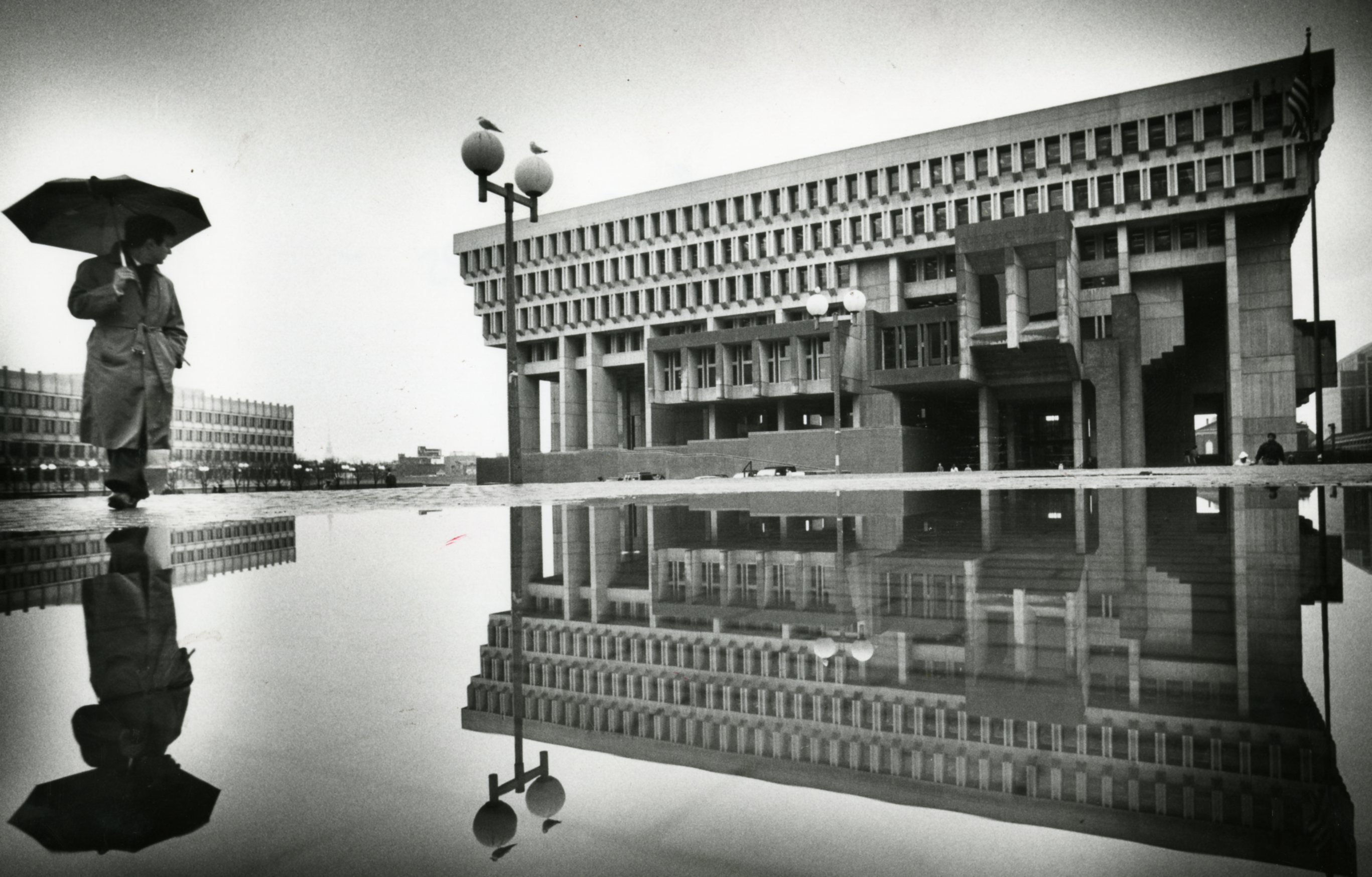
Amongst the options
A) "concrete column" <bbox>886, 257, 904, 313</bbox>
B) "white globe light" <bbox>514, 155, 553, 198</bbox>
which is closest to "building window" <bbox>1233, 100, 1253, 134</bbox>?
"concrete column" <bbox>886, 257, 904, 313</bbox>

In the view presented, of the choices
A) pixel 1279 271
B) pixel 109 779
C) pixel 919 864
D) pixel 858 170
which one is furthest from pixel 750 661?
pixel 858 170

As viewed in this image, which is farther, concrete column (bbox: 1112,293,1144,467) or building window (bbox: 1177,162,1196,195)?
building window (bbox: 1177,162,1196,195)

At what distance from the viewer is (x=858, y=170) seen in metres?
60.9

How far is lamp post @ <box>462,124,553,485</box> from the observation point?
15.9m

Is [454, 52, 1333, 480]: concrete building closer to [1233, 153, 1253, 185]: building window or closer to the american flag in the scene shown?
[1233, 153, 1253, 185]: building window

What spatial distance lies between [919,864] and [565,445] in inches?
3017

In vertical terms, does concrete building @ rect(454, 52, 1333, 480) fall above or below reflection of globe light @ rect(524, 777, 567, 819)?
above

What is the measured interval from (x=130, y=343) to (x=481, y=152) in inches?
320

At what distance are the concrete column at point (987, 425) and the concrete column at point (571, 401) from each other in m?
38.3

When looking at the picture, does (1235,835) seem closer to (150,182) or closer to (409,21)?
(150,182)

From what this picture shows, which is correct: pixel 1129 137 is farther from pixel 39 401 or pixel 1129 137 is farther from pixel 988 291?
pixel 39 401

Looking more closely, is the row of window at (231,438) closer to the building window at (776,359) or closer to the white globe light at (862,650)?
the building window at (776,359)

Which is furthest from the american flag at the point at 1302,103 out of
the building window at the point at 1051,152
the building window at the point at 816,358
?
the building window at the point at 816,358

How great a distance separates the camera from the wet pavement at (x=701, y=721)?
1.11 meters
